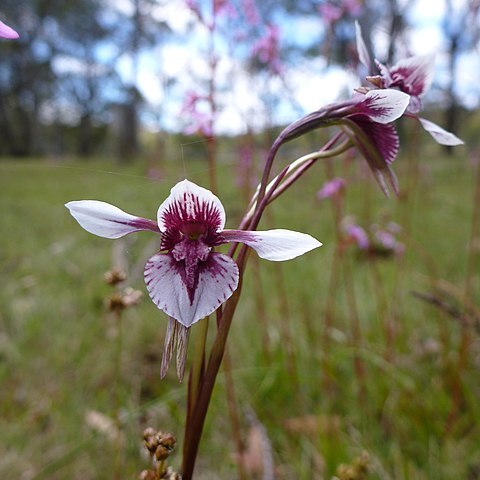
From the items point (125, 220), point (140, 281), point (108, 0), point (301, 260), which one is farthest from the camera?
point (108, 0)

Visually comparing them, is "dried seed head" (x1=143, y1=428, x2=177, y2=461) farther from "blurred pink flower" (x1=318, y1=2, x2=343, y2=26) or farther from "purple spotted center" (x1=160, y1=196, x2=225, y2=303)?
"blurred pink flower" (x1=318, y1=2, x2=343, y2=26)

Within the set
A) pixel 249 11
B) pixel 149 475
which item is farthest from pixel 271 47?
pixel 149 475

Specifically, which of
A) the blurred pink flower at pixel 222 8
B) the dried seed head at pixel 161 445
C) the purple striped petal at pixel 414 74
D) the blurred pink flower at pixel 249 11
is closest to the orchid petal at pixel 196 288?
Answer: the dried seed head at pixel 161 445

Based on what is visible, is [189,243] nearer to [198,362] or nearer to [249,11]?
[198,362]

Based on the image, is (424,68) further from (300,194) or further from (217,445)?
(300,194)

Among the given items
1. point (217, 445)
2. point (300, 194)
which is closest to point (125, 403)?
point (217, 445)

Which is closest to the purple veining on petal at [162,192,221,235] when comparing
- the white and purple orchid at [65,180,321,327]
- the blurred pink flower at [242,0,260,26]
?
the white and purple orchid at [65,180,321,327]
